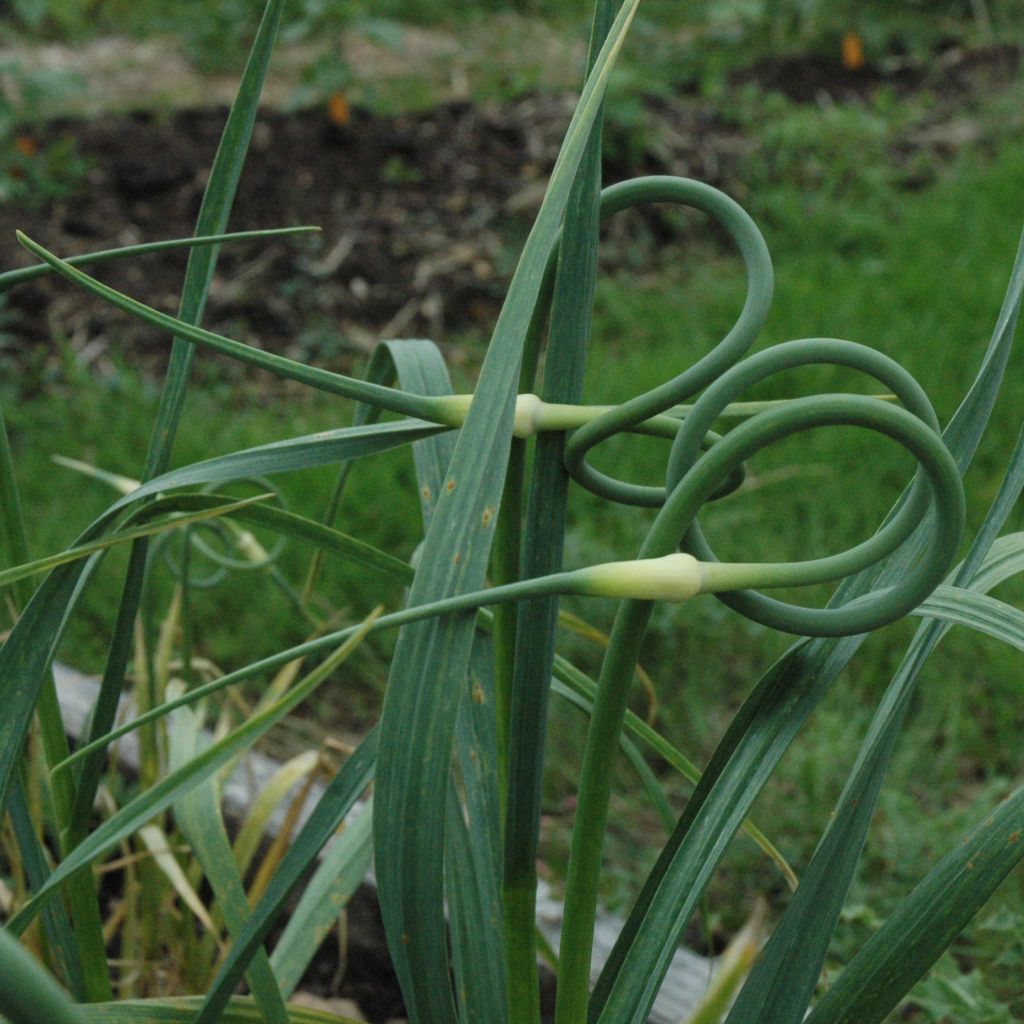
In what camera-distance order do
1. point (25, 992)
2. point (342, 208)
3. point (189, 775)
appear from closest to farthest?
point (25, 992) → point (189, 775) → point (342, 208)

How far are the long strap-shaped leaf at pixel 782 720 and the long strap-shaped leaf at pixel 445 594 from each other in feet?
0.46

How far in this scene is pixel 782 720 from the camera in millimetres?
667

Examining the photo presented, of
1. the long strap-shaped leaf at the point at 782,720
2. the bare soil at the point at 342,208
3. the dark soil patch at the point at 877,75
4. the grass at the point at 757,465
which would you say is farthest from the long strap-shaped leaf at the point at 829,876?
the dark soil patch at the point at 877,75

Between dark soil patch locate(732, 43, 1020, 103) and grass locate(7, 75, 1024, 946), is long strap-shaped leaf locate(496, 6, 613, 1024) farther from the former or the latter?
dark soil patch locate(732, 43, 1020, 103)

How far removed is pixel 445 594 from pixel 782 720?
0.73ft

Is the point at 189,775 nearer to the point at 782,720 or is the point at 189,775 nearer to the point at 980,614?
the point at 782,720

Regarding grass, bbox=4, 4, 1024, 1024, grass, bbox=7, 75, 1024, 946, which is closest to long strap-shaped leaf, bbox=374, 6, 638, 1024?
grass, bbox=4, 4, 1024, 1024

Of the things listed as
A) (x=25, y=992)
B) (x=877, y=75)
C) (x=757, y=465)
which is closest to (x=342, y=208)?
(x=757, y=465)

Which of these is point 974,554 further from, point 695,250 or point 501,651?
point 695,250

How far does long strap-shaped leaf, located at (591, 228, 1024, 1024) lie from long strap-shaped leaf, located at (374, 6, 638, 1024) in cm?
14

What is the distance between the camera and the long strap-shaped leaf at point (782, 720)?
658 mm

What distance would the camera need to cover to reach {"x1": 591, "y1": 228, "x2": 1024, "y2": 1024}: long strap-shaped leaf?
66 cm

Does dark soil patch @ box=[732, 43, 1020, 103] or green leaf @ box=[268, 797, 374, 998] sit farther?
dark soil patch @ box=[732, 43, 1020, 103]

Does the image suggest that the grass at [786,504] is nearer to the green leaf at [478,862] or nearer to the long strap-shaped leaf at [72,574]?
the green leaf at [478,862]
